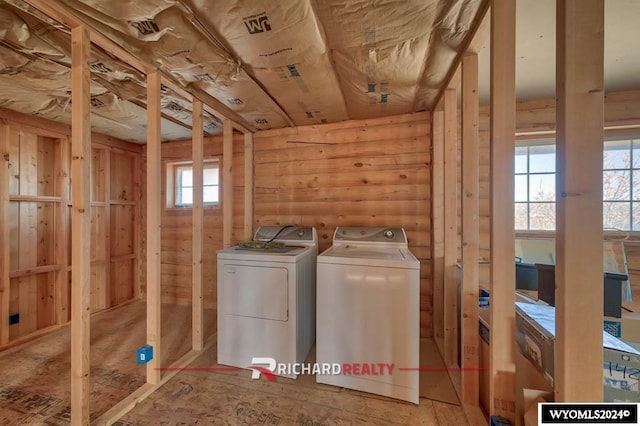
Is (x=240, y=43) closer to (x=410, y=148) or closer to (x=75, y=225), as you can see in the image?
(x=75, y=225)

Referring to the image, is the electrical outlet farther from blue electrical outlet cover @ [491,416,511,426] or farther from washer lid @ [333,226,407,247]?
blue electrical outlet cover @ [491,416,511,426]

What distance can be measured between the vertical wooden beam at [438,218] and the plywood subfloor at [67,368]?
225cm

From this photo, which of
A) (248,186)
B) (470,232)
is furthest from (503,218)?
(248,186)

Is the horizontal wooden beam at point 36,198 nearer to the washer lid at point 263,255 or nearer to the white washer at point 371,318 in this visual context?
the washer lid at point 263,255

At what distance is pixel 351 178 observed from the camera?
8.09 feet

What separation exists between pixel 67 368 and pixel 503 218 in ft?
10.00

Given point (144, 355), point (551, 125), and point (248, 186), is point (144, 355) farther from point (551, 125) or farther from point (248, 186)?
point (551, 125)

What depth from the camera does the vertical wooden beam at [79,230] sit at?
3.87 feet

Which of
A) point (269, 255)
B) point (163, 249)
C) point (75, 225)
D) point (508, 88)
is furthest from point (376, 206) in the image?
point (163, 249)

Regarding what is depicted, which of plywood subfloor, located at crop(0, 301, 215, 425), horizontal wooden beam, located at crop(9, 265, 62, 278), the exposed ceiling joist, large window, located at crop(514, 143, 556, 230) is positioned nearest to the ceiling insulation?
the exposed ceiling joist

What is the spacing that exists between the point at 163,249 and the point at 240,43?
2.79 meters

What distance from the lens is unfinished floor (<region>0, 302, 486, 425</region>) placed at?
1.35 m

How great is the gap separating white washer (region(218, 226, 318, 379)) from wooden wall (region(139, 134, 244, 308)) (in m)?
1.10

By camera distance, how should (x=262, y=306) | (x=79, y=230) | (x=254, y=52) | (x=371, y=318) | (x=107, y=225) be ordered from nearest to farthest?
(x=79, y=230), (x=254, y=52), (x=371, y=318), (x=262, y=306), (x=107, y=225)
